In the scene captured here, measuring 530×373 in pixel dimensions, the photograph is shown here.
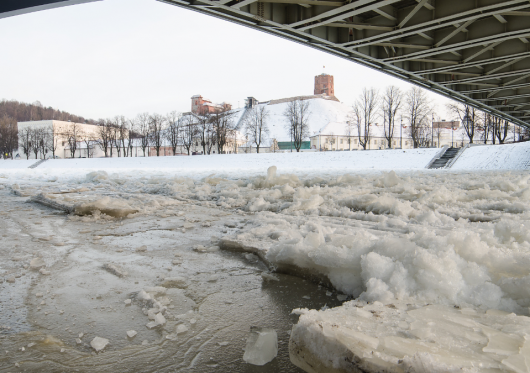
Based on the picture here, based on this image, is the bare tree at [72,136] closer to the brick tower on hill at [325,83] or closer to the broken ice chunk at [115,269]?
the broken ice chunk at [115,269]

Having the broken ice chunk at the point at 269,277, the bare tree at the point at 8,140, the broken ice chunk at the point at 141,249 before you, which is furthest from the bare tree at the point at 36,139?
the broken ice chunk at the point at 269,277

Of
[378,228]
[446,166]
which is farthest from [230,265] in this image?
[446,166]

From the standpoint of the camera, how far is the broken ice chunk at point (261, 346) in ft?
→ 4.96

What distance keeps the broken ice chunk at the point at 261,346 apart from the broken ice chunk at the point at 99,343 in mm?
660

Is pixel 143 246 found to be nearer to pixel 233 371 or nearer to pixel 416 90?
pixel 233 371

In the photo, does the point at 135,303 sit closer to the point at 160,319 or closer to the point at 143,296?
the point at 143,296

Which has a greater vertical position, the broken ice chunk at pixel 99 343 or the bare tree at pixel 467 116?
the bare tree at pixel 467 116

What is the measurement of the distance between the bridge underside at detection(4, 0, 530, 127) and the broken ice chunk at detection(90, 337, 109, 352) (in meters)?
9.66

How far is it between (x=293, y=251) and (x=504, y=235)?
1.68 metres

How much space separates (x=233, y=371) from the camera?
143cm

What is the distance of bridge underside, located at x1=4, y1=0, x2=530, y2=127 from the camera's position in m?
10.8

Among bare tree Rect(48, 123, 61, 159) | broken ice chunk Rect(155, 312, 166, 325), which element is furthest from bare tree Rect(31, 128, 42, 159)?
broken ice chunk Rect(155, 312, 166, 325)

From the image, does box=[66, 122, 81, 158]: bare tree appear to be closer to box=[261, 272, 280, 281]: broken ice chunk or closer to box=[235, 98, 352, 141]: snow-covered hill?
box=[235, 98, 352, 141]: snow-covered hill

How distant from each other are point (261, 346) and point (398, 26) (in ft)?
44.8
